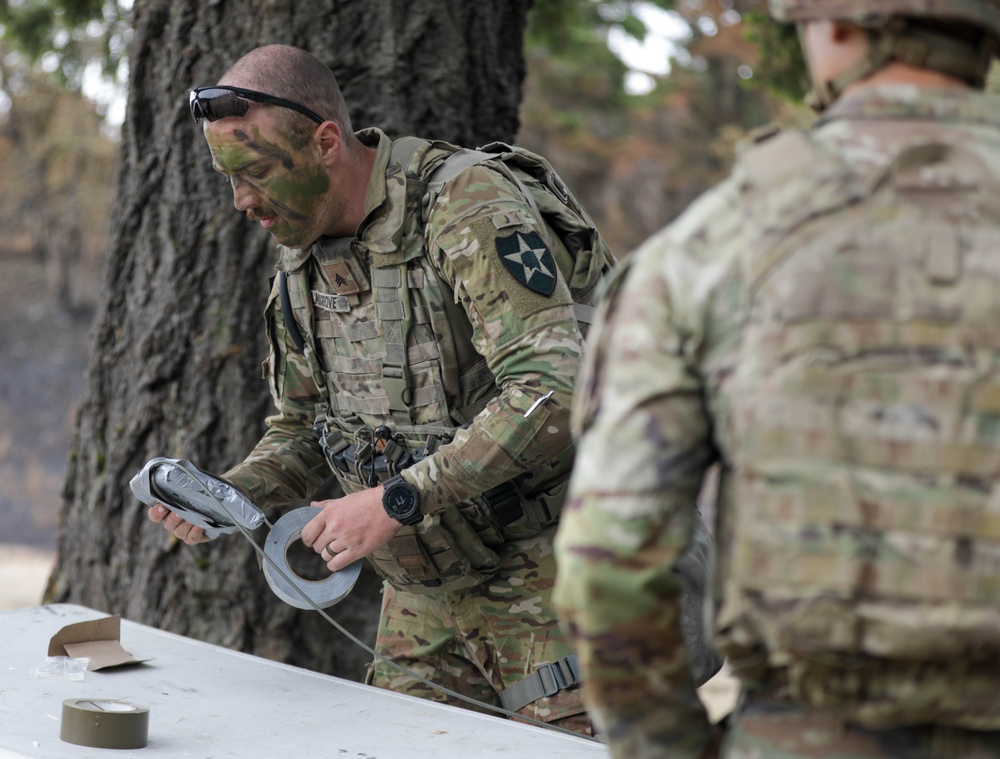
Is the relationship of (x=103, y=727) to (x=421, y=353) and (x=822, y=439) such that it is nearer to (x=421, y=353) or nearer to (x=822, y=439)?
(x=421, y=353)

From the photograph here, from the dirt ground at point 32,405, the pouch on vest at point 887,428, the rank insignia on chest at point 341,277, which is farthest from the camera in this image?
the dirt ground at point 32,405

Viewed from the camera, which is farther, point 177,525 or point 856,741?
point 177,525

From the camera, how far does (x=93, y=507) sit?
4520 millimetres

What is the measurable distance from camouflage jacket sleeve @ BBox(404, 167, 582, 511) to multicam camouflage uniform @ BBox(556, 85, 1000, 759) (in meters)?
1.15

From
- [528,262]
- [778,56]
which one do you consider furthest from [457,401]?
[778,56]

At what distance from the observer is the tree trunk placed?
13.8 ft

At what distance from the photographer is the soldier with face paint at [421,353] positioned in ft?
8.77

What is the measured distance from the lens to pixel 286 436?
3297mm

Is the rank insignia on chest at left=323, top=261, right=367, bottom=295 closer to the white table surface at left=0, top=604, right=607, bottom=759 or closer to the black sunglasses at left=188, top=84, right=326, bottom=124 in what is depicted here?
the black sunglasses at left=188, top=84, right=326, bottom=124

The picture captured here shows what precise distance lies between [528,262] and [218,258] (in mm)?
1921

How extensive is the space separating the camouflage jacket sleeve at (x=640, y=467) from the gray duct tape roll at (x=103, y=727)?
1.26 m

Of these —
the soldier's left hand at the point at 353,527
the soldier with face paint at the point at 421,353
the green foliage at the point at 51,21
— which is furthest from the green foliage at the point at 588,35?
the soldier's left hand at the point at 353,527

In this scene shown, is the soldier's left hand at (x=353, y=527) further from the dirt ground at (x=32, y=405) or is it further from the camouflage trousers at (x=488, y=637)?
the dirt ground at (x=32, y=405)

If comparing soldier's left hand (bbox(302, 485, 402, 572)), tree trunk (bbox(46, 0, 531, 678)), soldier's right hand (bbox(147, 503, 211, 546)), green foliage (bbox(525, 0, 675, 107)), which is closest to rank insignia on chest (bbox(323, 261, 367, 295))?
soldier's left hand (bbox(302, 485, 402, 572))
